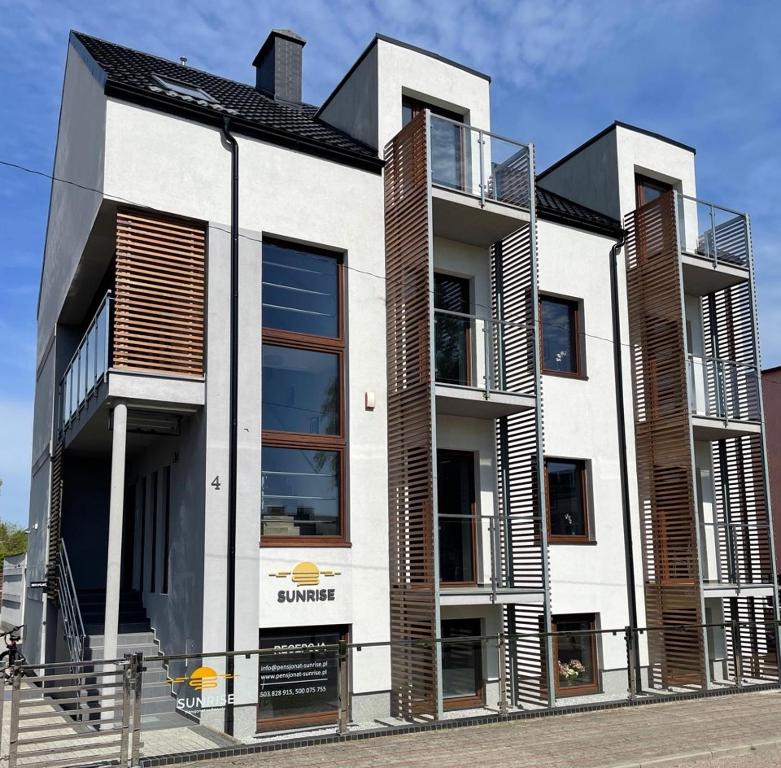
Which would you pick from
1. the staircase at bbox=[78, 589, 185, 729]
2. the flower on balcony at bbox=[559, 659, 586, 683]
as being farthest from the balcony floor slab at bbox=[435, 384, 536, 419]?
the staircase at bbox=[78, 589, 185, 729]

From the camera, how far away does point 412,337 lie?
40.8ft

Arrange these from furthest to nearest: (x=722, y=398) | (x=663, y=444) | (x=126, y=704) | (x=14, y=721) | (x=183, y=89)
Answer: (x=722, y=398) → (x=663, y=444) → (x=183, y=89) → (x=126, y=704) → (x=14, y=721)

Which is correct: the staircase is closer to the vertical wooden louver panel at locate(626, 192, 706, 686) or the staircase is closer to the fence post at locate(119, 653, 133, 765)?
the fence post at locate(119, 653, 133, 765)

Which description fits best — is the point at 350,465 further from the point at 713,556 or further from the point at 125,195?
the point at 713,556

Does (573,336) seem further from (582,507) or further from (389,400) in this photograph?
(389,400)

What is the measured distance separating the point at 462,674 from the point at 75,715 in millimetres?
5016

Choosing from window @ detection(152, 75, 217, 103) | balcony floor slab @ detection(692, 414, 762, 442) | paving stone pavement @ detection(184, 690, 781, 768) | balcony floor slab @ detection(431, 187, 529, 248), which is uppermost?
window @ detection(152, 75, 217, 103)

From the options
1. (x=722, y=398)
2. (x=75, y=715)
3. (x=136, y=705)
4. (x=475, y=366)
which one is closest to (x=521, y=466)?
(x=475, y=366)

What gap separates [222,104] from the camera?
13375mm

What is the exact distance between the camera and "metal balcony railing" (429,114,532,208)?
43.3ft

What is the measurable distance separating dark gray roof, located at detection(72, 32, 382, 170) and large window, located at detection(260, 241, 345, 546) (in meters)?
1.53

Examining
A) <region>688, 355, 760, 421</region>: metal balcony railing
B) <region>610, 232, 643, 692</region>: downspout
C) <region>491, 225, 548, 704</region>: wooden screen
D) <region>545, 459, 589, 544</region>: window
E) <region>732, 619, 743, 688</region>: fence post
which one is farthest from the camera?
<region>688, 355, 760, 421</region>: metal balcony railing

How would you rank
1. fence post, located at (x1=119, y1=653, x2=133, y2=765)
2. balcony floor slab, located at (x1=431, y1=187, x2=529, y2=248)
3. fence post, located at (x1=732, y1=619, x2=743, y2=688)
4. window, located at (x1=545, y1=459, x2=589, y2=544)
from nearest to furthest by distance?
fence post, located at (x1=119, y1=653, x2=133, y2=765) → balcony floor slab, located at (x1=431, y1=187, x2=529, y2=248) → fence post, located at (x1=732, y1=619, x2=743, y2=688) → window, located at (x1=545, y1=459, x2=589, y2=544)

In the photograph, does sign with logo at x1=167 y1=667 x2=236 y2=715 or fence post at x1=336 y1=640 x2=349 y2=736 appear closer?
sign with logo at x1=167 y1=667 x2=236 y2=715
